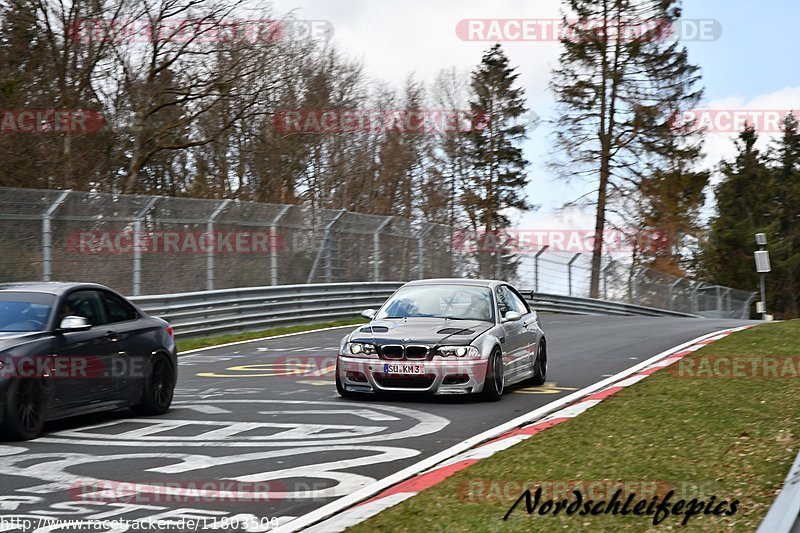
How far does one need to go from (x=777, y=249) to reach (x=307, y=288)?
59666 mm

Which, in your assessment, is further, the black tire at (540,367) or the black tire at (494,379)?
the black tire at (540,367)

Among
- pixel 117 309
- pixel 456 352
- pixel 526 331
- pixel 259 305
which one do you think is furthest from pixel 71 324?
pixel 259 305

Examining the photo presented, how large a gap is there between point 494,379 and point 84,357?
4309 millimetres

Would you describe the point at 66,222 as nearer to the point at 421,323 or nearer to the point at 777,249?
the point at 421,323

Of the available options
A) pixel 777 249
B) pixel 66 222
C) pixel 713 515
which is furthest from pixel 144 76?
pixel 777 249

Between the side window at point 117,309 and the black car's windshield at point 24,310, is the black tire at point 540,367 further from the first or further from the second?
the black car's windshield at point 24,310

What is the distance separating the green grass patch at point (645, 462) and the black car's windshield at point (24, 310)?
4.40 m

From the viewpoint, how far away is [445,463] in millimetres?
7902

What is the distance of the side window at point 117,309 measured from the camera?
1070cm

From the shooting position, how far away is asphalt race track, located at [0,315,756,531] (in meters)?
6.64

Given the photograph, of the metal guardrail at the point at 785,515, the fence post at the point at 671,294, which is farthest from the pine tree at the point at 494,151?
the metal guardrail at the point at 785,515

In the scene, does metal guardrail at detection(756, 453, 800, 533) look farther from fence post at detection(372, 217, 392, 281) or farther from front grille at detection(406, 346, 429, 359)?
fence post at detection(372, 217, 392, 281)

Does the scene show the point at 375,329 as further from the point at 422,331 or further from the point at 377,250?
the point at 377,250

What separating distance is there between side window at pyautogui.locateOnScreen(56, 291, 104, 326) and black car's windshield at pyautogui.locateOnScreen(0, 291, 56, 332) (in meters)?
0.13
